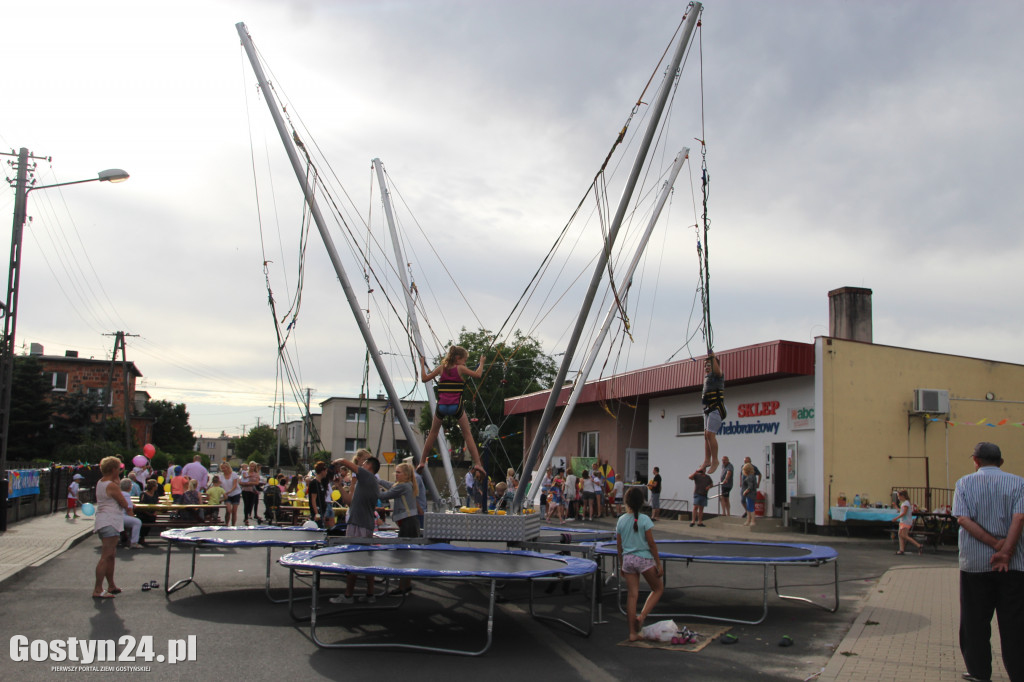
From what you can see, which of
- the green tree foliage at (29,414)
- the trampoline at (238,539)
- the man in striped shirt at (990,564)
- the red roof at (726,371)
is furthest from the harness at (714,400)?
the green tree foliage at (29,414)

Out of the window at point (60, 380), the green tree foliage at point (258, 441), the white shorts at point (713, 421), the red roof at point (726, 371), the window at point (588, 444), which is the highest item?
the window at point (60, 380)

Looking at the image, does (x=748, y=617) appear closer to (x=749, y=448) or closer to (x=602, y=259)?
(x=602, y=259)

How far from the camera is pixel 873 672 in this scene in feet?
20.9

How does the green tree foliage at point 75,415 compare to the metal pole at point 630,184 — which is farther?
the green tree foliage at point 75,415

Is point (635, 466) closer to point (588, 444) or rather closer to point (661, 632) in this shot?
point (588, 444)

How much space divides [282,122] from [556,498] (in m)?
16.1

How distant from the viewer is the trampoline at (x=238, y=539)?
9266mm

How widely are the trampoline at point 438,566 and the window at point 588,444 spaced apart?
22.1 meters

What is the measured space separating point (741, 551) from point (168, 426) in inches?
2920

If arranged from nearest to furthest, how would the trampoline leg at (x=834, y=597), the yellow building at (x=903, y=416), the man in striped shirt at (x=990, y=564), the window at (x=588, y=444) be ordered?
the man in striped shirt at (x=990, y=564), the trampoline leg at (x=834, y=597), the yellow building at (x=903, y=416), the window at (x=588, y=444)

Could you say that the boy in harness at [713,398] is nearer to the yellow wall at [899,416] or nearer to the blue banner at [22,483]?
the yellow wall at [899,416]

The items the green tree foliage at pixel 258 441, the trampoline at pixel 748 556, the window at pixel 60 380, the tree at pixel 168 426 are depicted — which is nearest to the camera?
the trampoline at pixel 748 556

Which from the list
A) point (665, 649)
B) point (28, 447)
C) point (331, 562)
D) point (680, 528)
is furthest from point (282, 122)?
point (28, 447)

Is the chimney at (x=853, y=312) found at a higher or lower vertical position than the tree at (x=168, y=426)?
higher
